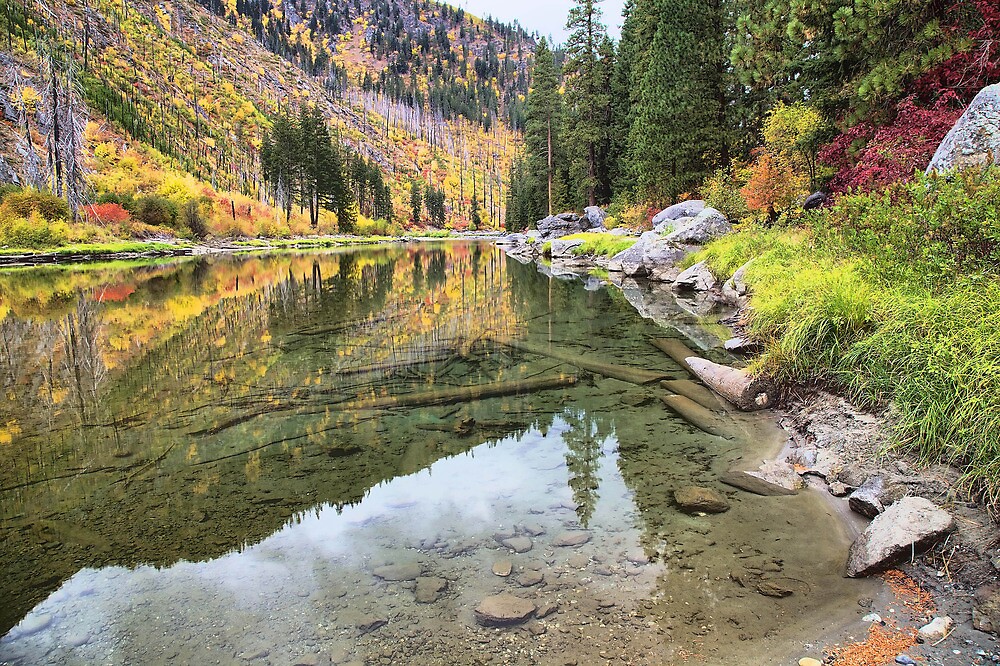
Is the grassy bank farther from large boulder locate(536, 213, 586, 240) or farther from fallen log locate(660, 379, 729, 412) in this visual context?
large boulder locate(536, 213, 586, 240)

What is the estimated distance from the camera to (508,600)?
10.1 ft

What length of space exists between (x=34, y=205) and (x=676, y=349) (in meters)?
35.1

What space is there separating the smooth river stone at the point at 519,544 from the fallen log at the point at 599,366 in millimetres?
3790

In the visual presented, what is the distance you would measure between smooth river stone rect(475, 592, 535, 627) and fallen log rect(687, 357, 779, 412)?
390cm

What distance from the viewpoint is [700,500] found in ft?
13.5

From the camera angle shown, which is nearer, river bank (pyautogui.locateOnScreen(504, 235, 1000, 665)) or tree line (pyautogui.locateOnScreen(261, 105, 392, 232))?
river bank (pyautogui.locateOnScreen(504, 235, 1000, 665))

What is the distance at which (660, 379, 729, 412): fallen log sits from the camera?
6.10 meters

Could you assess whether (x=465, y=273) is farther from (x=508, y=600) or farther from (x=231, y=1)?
(x=231, y=1)

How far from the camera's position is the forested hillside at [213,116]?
133ft

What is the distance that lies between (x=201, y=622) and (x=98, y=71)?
292 feet

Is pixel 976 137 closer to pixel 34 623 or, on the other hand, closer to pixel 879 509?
pixel 879 509

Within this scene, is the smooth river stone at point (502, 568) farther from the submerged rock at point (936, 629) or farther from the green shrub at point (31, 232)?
the green shrub at point (31, 232)

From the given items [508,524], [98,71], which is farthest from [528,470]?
[98,71]

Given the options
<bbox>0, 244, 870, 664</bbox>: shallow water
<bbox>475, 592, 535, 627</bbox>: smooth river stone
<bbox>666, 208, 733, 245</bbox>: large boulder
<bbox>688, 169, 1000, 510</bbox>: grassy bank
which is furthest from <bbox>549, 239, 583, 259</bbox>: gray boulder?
<bbox>475, 592, 535, 627</bbox>: smooth river stone
